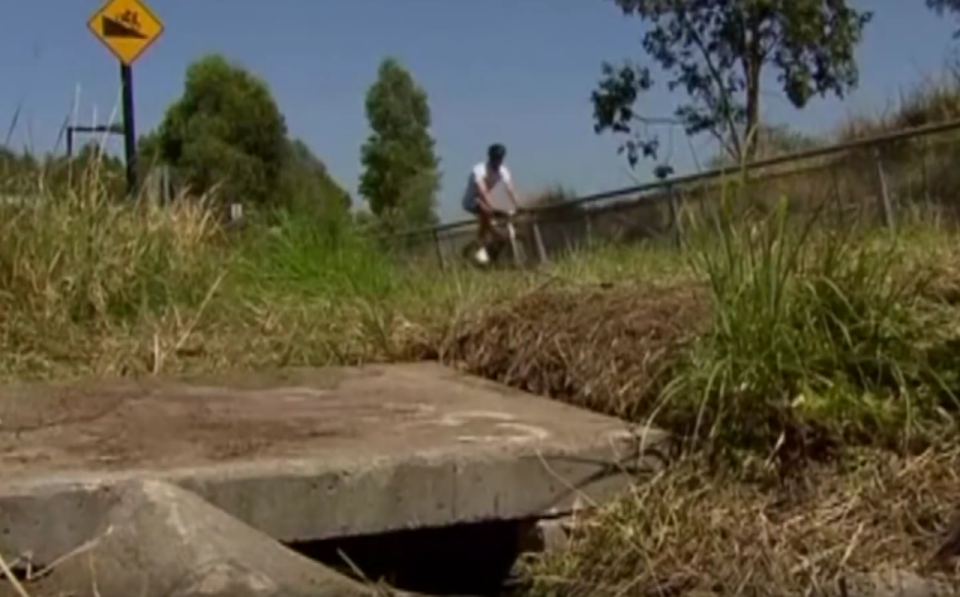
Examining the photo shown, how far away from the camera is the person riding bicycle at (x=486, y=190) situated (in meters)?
12.2

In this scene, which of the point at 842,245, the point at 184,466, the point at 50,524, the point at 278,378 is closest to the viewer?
the point at 50,524

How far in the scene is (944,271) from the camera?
160 inches

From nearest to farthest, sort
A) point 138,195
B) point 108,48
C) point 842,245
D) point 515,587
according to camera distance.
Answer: point 515,587
point 842,245
point 138,195
point 108,48

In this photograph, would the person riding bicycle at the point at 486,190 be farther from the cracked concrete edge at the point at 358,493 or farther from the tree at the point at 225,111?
the tree at the point at 225,111

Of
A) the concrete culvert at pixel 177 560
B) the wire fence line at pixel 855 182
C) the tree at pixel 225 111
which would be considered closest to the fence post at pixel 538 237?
the wire fence line at pixel 855 182

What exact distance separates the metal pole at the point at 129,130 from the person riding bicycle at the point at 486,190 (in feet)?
14.4

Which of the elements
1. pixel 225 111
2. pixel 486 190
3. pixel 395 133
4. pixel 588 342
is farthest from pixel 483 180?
pixel 395 133

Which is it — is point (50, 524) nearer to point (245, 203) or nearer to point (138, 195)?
point (138, 195)

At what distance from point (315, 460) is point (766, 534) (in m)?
1.06

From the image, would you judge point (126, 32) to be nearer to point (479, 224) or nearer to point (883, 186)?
point (479, 224)

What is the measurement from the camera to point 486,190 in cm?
1237

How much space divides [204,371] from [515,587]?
1.91 metres

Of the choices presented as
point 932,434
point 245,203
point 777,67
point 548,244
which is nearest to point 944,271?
point 932,434

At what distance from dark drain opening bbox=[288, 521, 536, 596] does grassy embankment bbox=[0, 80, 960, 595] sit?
0.18 metres
